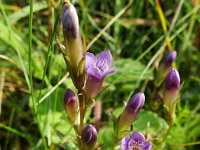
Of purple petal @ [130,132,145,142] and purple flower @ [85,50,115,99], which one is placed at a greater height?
purple flower @ [85,50,115,99]

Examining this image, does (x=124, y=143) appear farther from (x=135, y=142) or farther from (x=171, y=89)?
(x=171, y=89)

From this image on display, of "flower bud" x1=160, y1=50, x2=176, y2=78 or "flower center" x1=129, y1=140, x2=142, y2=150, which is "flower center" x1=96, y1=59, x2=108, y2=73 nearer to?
"flower center" x1=129, y1=140, x2=142, y2=150

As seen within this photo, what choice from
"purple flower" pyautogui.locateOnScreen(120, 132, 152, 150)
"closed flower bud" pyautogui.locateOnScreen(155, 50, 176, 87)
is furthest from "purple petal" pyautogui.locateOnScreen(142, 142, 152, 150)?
"closed flower bud" pyautogui.locateOnScreen(155, 50, 176, 87)

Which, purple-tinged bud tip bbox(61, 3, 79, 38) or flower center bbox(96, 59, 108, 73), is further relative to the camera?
flower center bbox(96, 59, 108, 73)

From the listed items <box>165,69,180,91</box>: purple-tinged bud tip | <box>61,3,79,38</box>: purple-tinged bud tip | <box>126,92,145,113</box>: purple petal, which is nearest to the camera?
<box>61,3,79,38</box>: purple-tinged bud tip

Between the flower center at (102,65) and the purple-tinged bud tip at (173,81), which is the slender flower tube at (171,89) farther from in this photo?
the flower center at (102,65)

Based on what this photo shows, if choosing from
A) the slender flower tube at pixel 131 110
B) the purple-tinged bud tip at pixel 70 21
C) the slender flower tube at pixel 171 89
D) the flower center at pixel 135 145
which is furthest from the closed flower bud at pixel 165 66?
the purple-tinged bud tip at pixel 70 21

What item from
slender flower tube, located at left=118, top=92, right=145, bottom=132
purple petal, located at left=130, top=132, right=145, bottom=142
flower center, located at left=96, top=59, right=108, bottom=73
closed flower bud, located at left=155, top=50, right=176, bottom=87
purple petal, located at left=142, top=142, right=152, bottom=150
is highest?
closed flower bud, located at left=155, top=50, right=176, bottom=87
